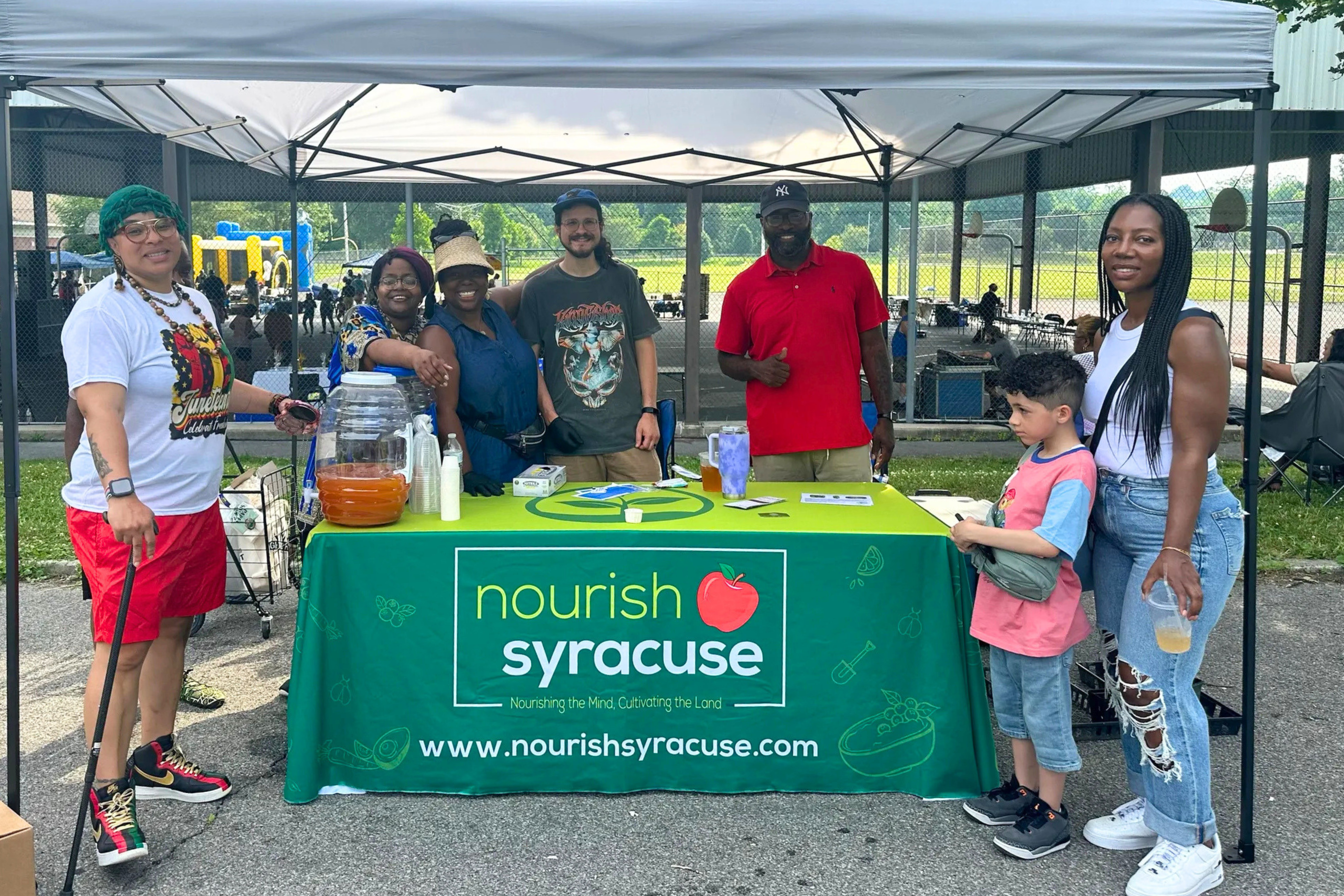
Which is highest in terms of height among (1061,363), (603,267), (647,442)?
(603,267)

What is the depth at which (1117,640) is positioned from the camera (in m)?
3.08

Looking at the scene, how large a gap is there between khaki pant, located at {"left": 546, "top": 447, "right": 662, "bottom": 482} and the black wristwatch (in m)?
1.93

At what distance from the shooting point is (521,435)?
4371 mm

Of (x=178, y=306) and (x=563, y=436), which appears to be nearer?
(x=178, y=306)

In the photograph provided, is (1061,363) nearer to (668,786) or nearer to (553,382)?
(668,786)

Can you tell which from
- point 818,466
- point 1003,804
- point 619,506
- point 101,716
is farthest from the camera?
point 818,466

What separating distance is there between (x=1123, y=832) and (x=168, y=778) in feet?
9.30

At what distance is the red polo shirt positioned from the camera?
4664 millimetres

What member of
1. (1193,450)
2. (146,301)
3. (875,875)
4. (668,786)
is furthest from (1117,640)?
(146,301)

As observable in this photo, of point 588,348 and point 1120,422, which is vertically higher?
point 588,348

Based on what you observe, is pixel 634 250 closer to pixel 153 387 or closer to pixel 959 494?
pixel 959 494

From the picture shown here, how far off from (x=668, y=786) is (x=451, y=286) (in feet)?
6.19

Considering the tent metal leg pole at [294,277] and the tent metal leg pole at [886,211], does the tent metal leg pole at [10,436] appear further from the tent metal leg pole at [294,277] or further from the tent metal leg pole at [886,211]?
the tent metal leg pole at [886,211]

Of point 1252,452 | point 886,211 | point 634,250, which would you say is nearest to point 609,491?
point 1252,452
